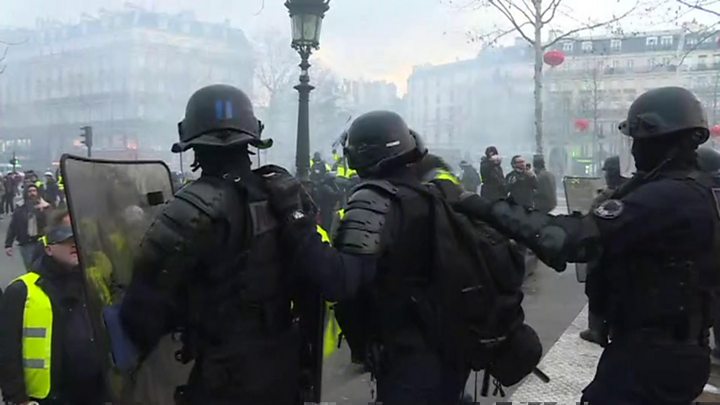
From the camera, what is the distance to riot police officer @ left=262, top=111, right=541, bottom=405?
2074 mm

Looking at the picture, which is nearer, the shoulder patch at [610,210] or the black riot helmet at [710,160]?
the shoulder patch at [610,210]

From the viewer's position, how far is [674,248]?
7.43 feet

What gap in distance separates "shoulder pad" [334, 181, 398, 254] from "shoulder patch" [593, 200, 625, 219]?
70 centimetres

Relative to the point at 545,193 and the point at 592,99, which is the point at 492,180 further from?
the point at 592,99

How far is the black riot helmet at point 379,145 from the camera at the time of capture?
2359mm

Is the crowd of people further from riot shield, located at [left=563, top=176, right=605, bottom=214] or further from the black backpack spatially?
riot shield, located at [left=563, top=176, right=605, bottom=214]

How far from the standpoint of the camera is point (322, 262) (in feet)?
6.69

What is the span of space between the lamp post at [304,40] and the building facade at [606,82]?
1324 inches

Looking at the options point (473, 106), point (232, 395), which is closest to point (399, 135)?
point (232, 395)

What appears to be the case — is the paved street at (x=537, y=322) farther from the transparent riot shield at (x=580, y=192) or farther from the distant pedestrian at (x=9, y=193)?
the distant pedestrian at (x=9, y=193)

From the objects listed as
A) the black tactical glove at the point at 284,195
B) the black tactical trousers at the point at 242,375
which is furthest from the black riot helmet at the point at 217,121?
the black tactical trousers at the point at 242,375

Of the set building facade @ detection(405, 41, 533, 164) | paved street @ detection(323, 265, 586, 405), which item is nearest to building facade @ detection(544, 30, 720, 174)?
building facade @ detection(405, 41, 533, 164)

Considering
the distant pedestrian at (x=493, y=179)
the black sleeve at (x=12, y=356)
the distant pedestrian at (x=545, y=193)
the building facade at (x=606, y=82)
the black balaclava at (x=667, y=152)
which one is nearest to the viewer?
the black balaclava at (x=667, y=152)

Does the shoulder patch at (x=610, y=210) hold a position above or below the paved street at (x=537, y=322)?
above
